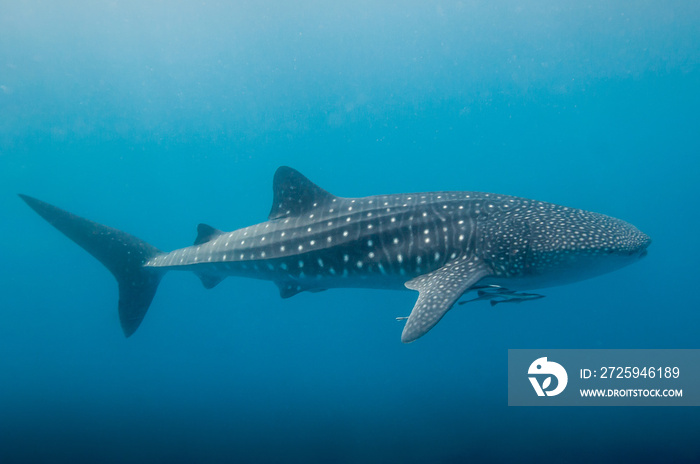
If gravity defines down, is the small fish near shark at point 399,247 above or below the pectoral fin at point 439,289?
above

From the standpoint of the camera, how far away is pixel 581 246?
4562 mm

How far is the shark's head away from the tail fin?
6.94 meters

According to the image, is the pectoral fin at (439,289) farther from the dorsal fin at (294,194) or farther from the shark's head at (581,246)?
the dorsal fin at (294,194)

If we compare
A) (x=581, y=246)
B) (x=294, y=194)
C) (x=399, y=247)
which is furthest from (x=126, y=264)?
(x=581, y=246)

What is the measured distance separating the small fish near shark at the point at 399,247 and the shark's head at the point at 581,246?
1 centimetres

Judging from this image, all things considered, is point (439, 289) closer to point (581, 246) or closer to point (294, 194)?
point (581, 246)

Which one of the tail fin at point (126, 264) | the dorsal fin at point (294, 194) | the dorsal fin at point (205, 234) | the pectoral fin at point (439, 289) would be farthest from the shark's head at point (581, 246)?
the tail fin at point (126, 264)

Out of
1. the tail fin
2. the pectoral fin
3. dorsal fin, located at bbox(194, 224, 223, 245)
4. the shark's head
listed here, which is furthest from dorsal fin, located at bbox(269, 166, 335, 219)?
the shark's head

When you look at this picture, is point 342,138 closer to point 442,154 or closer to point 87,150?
point 442,154

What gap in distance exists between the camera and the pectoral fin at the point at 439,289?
397 cm

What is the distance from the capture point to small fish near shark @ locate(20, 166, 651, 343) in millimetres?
4664

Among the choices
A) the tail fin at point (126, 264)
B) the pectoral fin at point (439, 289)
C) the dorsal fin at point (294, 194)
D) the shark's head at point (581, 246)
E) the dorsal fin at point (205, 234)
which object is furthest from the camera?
the dorsal fin at point (205, 234)

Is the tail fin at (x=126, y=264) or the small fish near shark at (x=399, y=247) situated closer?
the small fish near shark at (x=399, y=247)

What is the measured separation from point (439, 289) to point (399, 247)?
1139mm
